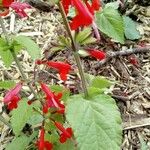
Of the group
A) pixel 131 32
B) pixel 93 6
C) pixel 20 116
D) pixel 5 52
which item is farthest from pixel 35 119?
pixel 131 32

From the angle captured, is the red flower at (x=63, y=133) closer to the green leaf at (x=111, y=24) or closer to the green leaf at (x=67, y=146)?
the green leaf at (x=67, y=146)

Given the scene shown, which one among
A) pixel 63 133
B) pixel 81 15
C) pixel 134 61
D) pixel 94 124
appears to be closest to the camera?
pixel 81 15

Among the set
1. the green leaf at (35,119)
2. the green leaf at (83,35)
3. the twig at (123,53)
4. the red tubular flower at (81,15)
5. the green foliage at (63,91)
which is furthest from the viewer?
the twig at (123,53)

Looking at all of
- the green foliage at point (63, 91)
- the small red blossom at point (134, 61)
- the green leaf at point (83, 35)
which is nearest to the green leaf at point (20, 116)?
the green foliage at point (63, 91)

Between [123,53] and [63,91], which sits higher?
[63,91]

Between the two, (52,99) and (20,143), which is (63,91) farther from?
(20,143)

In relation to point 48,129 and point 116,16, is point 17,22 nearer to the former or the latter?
point 48,129

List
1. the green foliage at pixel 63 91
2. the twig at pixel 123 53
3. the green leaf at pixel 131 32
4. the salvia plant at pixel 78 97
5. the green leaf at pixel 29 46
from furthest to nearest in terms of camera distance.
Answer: the green leaf at pixel 131 32 → the twig at pixel 123 53 → the green foliage at pixel 63 91 → the green leaf at pixel 29 46 → the salvia plant at pixel 78 97
